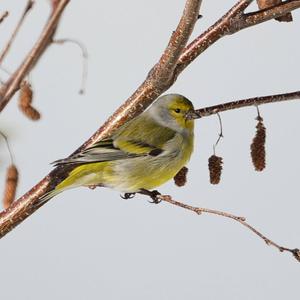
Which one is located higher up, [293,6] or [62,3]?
[293,6]

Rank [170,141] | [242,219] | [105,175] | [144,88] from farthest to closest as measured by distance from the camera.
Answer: [170,141] < [105,175] < [144,88] < [242,219]

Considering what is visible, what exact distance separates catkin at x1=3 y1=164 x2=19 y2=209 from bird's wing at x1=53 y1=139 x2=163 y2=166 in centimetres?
14

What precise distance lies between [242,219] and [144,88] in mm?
499

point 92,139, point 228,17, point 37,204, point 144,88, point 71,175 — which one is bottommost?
point 37,204

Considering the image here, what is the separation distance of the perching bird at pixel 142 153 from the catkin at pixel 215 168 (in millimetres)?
287

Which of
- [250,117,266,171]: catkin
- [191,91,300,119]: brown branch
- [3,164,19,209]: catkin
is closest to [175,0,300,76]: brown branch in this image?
[191,91,300,119]: brown branch

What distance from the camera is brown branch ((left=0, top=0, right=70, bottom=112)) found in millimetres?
704

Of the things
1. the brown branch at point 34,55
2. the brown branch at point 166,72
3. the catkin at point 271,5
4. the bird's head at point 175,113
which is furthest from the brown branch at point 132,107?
the brown branch at point 34,55

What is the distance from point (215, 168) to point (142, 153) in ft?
1.25

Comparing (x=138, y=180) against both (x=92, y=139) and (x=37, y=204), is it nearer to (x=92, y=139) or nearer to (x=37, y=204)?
(x=92, y=139)

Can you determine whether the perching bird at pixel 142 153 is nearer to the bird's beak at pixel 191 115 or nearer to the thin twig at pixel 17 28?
the bird's beak at pixel 191 115

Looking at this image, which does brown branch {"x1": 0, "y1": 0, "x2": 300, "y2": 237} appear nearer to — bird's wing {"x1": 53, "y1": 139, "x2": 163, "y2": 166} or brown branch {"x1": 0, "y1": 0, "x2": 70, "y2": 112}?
bird's wing {"x1": 53, "y1": 139, "x2": 163, "y2": 166}

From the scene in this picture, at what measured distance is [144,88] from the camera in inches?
66.7

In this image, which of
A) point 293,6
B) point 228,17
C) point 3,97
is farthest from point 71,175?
point 3,97
